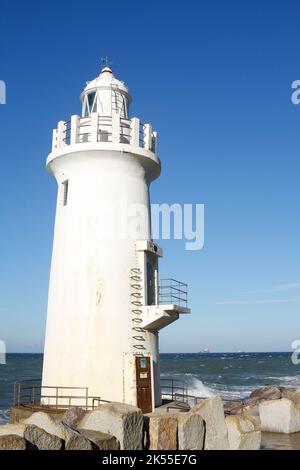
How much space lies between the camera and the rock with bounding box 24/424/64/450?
29.4ft

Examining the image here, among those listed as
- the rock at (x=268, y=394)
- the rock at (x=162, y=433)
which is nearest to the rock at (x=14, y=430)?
the rock at (x=162, y=433)

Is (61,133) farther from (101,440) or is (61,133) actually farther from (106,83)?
(101,440)

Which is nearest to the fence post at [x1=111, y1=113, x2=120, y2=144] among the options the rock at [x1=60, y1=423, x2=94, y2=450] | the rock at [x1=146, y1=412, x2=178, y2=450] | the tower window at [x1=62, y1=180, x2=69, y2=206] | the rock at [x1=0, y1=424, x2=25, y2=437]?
the tower window at [x1=62, y1=180, x2=69, y2=206]

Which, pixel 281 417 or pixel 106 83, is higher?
pixel 106 83

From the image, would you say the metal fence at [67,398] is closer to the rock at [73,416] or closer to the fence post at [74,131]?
the rock at [73,416]

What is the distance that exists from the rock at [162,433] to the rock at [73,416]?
6.45 ft

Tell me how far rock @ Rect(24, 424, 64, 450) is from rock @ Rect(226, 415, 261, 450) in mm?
4662

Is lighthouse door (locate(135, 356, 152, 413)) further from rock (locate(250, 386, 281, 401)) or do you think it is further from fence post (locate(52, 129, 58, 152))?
rock (locate(250, 386, 281, 401))

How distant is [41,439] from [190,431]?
12.5 feet

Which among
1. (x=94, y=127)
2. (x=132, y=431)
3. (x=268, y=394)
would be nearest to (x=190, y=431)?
(x=132, y=431)

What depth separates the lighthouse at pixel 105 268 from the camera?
14.8m

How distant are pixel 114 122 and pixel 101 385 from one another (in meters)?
7.72

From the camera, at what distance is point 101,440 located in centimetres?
1017

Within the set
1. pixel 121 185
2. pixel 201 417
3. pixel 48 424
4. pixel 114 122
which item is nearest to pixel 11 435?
pixel 48 424
